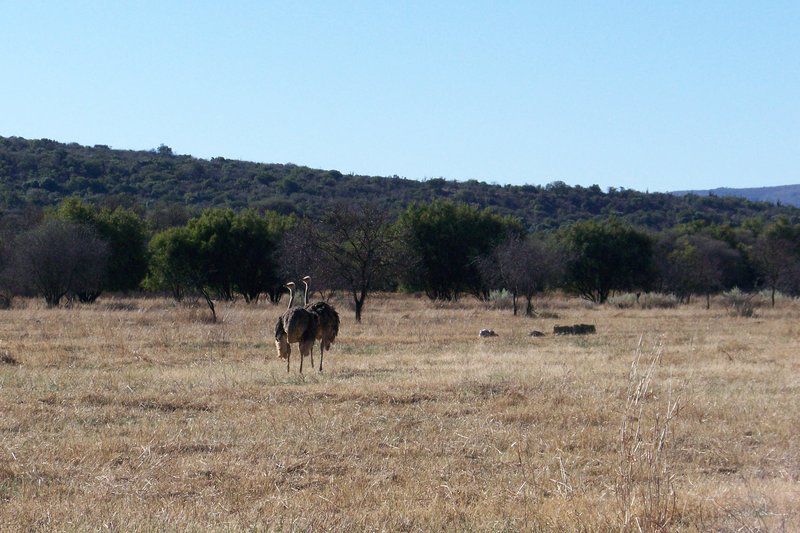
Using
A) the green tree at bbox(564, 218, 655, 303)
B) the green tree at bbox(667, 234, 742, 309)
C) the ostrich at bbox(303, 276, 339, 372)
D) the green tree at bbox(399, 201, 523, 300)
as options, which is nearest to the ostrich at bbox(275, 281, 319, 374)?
the ostrich at bbox(303, 276, 339, 372)

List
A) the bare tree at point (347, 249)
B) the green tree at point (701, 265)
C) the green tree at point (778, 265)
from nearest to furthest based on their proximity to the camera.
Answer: the bare tree at point (347, 249) → the green tree at point (778, 265) → the green tree at point (701, 265)

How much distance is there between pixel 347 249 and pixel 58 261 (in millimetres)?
13184

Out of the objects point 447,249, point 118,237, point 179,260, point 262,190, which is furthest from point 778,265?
point 262,190

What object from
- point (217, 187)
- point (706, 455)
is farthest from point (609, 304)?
point (217, 187)

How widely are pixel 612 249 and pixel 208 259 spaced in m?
24.7

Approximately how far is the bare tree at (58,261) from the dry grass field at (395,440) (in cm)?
2229

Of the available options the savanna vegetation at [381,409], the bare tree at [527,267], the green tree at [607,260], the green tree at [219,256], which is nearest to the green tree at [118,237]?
the green tree at [219,256]

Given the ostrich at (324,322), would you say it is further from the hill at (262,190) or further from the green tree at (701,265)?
the hill at (262,190)

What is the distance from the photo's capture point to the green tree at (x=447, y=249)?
174ft

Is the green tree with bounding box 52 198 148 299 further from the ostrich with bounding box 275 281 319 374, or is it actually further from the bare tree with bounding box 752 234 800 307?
the ostrich with bounding box 275 281 319 374

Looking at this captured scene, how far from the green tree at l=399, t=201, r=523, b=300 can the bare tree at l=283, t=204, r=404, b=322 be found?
1468cm

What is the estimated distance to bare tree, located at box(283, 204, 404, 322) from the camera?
3606cm

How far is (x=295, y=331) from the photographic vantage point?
1589 centimetres

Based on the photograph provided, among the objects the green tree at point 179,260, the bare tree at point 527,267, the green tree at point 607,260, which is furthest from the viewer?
the green tree at point 607,260
